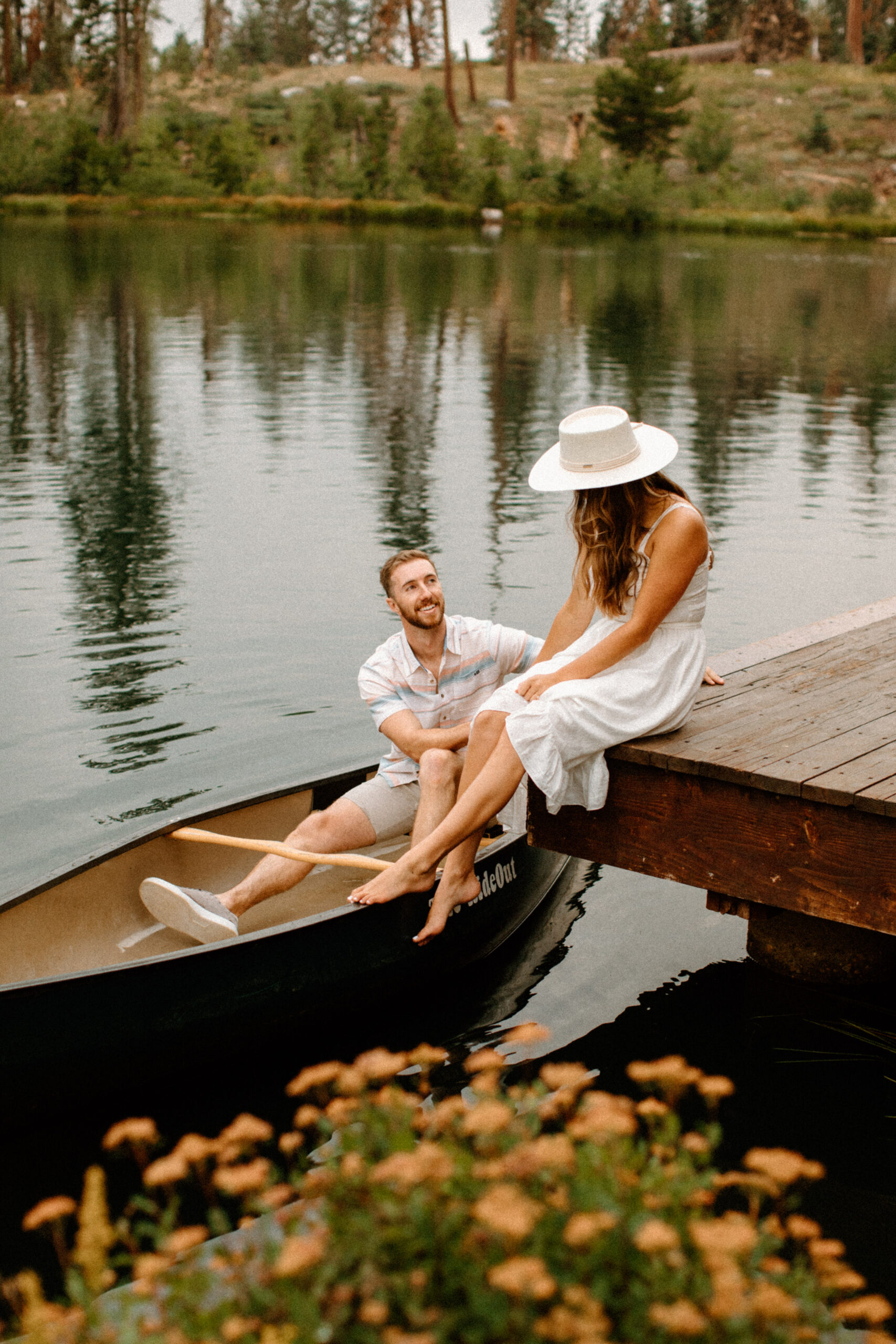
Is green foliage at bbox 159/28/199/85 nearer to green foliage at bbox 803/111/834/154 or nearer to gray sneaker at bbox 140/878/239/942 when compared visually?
green foliage at bbox 803/111/834/154

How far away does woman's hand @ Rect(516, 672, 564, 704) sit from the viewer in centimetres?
427

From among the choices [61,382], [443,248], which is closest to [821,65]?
[443,248]

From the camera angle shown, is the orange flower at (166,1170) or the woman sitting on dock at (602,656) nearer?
the orange flower at (166,1170)

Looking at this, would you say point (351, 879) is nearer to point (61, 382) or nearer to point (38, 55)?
point (61, 382)

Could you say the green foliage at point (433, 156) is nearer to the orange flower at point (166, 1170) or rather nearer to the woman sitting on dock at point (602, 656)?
the woman sitting on dock at point (602, 656)

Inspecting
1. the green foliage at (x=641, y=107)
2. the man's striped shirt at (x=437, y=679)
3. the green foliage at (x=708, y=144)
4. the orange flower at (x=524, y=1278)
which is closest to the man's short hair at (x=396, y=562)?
the man's striped shirt at (x=437, y=679)

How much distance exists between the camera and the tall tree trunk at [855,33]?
78.2 m

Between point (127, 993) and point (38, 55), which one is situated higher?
point (38, 55)

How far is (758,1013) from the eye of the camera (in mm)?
4887

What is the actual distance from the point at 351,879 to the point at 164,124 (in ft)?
195

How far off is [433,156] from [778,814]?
56518 millimetres

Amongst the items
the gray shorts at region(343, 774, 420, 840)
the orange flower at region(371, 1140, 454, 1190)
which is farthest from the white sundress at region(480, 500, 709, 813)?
the orange flower at region(371, 1140, 454, 1190)

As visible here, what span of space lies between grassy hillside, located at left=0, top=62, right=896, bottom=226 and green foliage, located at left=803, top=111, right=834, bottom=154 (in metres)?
0.10

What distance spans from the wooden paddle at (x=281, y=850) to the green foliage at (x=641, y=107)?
2269 inches
